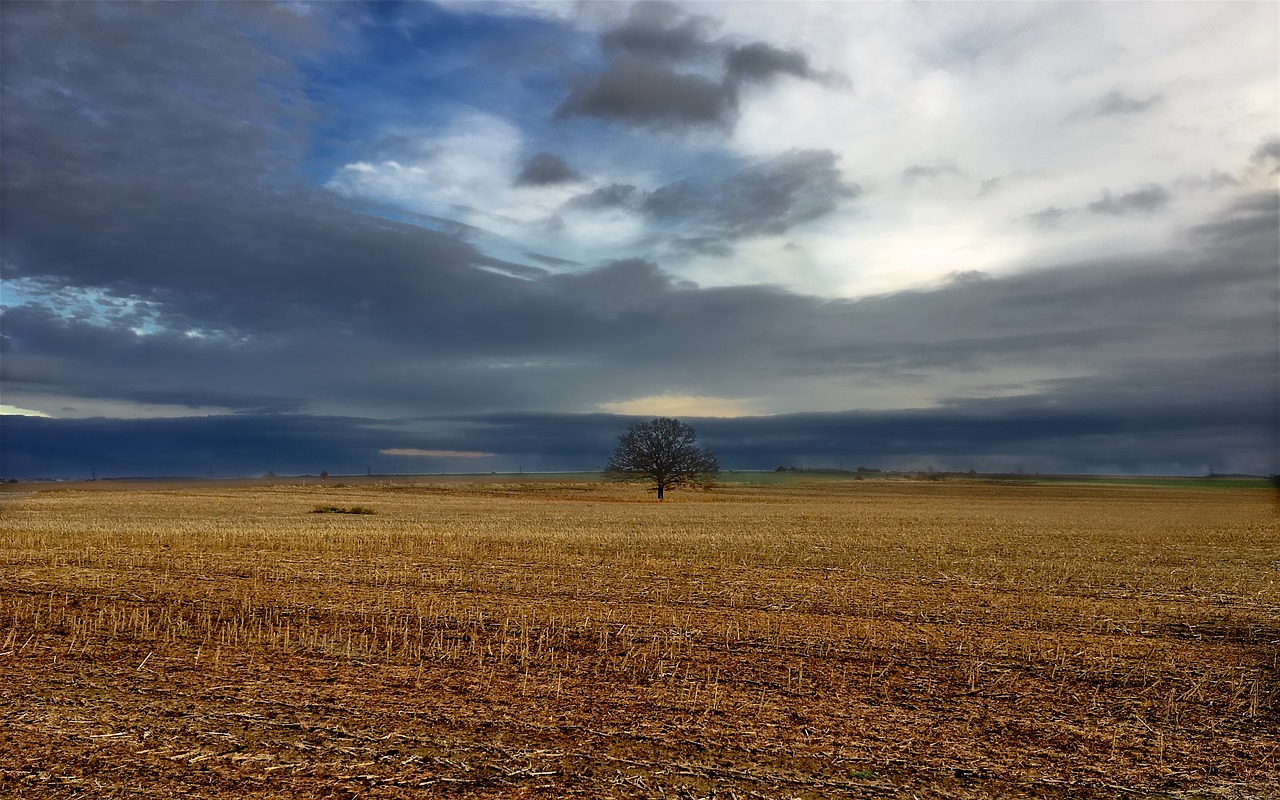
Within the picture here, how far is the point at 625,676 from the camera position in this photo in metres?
13.0

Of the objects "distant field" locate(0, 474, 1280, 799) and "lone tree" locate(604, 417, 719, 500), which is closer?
"distant field" locate(0, 474, 1280, 799)

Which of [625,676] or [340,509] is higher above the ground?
[625,676]

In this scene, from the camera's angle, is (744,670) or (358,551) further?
(358,551)

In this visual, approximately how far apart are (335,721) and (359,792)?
226 cm

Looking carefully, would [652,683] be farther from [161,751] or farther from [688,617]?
[161,751]

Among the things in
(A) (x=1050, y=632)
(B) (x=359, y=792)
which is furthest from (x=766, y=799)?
(A) (x=1050, y=632)

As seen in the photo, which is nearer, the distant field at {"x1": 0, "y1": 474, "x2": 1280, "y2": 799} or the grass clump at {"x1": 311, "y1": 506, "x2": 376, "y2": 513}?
the distant field at {"x1": 0, "y1": 474, "x2": 1280, "y2": 799}

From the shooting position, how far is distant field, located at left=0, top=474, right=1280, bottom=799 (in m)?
9.23

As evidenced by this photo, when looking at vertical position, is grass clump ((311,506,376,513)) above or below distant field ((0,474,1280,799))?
below

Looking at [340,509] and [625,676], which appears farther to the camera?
[340,509]

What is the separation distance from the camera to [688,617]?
17.7 m

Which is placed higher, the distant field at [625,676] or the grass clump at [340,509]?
the distant field at [625,676]

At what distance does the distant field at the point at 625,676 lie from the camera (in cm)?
923

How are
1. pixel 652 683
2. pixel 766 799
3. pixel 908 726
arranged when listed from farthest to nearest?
pixel 652 683 < pixel 908 726 < pixel 766 799
